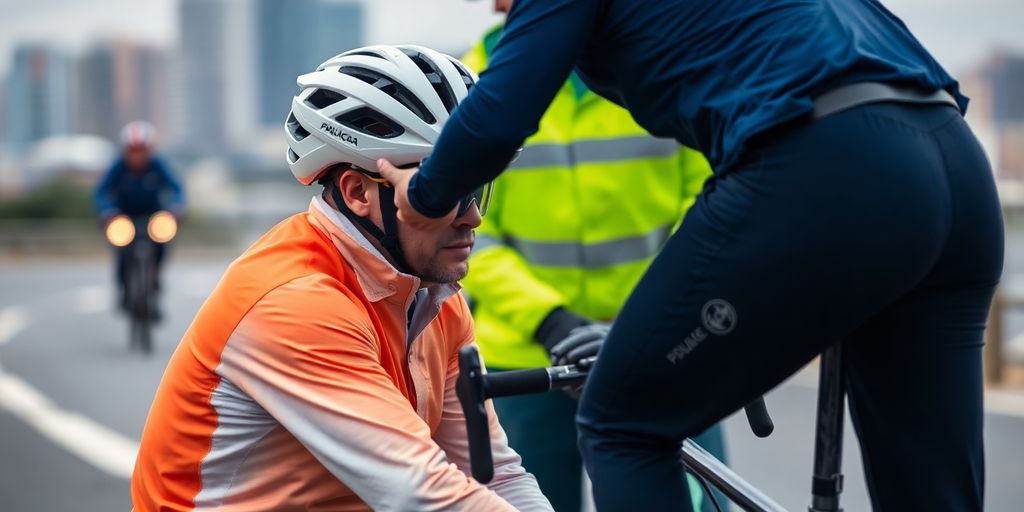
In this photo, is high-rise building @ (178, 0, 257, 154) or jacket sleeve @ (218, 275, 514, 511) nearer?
jacket sleeve @ (218, 275, 514, 511)

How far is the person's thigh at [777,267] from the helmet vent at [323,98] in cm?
78

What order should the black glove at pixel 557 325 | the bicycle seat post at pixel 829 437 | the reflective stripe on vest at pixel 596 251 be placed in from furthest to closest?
1. the reflective stripe on vest at pixel 596 251
2. the black glove at pixel 557 325
3. the bicycle seat post at pixel 829 437

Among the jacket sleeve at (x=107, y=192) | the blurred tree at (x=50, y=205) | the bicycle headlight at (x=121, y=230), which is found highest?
the jacket sleeve at (x=107, y=192)

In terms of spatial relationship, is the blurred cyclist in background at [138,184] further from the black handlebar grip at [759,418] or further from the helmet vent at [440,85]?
the black handlebar grip at [759,418]

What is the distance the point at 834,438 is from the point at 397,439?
0.78 meters

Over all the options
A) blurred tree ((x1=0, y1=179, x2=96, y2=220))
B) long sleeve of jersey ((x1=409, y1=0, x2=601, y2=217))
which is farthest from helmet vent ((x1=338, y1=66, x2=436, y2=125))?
blurred tree ((x1=0, y1=179, x2=96, y2=220))

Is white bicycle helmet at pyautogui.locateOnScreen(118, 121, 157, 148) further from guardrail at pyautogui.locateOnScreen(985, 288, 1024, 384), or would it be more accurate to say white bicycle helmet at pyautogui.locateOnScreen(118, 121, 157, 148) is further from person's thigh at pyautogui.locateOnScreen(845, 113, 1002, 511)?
person's thigh at pyautogui.locateOnScreen(845, 113, 1002, 511)

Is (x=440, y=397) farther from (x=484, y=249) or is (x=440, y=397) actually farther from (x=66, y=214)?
(x=66, y=214)

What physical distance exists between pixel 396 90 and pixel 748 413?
907 mm

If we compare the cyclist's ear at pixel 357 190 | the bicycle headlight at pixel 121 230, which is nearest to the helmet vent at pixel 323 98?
the cyclist's ear at pixel 357 190

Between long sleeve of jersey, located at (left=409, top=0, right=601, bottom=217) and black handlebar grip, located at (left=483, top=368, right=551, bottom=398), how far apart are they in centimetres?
34

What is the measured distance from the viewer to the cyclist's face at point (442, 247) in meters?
2.74

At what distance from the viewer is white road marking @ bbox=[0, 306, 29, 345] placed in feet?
50.2

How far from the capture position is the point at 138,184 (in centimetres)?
1529
